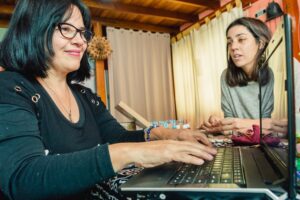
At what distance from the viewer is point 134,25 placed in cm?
389

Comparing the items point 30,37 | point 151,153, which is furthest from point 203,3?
point 151,153

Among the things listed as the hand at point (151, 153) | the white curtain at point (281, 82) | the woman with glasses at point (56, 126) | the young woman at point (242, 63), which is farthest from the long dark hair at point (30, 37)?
the young woman at point (242, 63)

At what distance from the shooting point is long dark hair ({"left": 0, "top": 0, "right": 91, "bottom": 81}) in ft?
2.43

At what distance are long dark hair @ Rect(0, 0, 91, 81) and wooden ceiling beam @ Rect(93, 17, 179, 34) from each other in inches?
117

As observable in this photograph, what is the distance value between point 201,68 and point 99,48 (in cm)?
151

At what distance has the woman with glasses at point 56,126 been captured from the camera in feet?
1.49

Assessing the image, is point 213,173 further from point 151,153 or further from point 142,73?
point 142,73

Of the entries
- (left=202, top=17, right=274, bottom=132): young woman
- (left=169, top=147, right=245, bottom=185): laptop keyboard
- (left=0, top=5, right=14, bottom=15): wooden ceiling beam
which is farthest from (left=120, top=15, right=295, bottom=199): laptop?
(left=0, top=5, right=14, bottom=15): wooden ceiling beam

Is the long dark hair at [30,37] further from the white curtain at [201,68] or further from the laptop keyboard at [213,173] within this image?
the white curtain at [201,68]

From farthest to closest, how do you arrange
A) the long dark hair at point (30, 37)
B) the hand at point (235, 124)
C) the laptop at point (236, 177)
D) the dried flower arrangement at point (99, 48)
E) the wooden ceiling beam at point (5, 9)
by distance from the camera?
the dried flower arrangement at point (99, 48)
the wooden ceiling beam at point (5, 9)
the hand at point (235, 124)
the long dark hair at point (30, 37)
the laptop at point (236, 177)

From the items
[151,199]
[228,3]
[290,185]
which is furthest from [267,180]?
[228,3]

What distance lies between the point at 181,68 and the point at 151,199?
3665 mm

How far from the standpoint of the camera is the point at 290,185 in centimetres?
36

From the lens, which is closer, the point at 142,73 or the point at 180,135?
the point at 180,135
